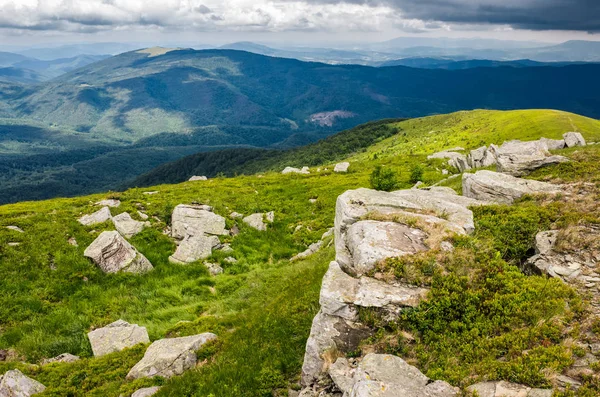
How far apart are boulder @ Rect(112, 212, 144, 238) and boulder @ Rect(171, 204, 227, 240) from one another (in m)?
2.58

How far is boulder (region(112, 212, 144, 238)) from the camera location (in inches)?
989

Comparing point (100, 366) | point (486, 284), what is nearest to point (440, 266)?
point (486, 284)

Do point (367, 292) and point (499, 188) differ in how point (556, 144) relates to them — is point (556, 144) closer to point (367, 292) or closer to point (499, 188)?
point (499, 188)

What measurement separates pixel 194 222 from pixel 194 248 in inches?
157

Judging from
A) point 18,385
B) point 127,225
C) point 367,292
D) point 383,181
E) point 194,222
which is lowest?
point 18,385

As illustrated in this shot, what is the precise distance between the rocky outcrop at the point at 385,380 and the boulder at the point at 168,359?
6.44 m

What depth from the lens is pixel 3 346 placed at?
15.1 m

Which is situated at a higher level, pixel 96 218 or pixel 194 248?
pixel 96 218

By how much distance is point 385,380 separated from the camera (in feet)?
25.0

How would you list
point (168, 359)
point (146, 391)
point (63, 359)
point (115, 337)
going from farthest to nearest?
point (115, 337) < point (63, 359) < point (168, 359) < point (146, 391)

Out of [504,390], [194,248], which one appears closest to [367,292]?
[504,390]

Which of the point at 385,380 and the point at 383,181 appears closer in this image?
the point at 385,380

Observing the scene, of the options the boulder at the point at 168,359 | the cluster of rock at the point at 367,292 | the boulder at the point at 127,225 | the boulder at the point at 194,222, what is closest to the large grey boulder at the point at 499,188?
the cluster of rock at the point at 367,292

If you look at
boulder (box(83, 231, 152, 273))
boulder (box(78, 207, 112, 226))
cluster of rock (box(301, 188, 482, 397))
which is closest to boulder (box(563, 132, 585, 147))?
cluster of rock (box(301, 188, 482, 397))
